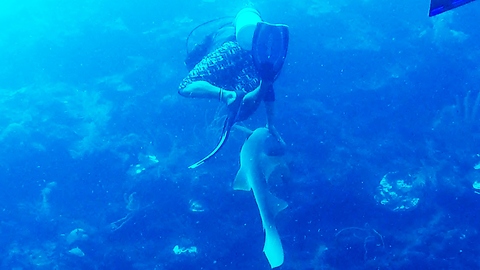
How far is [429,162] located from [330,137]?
1.86m

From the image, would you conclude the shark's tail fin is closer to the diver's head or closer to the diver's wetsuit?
the diver's wetsuit

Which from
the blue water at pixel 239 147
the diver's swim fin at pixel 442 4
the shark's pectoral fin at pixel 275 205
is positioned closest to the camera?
the diver's swim fin at pixel 442 4

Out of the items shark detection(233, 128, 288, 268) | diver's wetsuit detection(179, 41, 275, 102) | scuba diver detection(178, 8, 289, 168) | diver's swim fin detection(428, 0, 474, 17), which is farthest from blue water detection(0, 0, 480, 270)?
diver's swim fin detection(428, 0, 474, 17)

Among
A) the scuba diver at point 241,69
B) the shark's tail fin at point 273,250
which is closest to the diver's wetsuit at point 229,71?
the scuba diver at point 241,69

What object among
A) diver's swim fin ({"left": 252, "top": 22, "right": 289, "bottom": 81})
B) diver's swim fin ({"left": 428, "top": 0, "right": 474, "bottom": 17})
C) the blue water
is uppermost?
diver's swim fin ({"left": 428, "top": 0, "right": 474, "bottom": 17})

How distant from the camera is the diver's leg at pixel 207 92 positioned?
14.3 feet

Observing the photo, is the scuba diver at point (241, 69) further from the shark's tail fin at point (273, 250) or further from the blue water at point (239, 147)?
the blue water at point (239, 147)

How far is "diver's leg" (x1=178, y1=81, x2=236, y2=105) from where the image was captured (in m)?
4.37

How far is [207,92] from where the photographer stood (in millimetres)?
4582

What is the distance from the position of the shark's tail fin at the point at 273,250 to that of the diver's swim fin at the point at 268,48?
1.90m

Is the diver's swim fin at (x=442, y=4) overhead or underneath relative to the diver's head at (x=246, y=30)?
overhead

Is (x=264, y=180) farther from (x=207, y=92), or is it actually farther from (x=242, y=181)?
(x=207, y=92)

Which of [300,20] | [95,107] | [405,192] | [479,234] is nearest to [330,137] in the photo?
[405,192]

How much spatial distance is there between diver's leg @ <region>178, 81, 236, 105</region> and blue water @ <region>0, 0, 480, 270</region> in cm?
205
